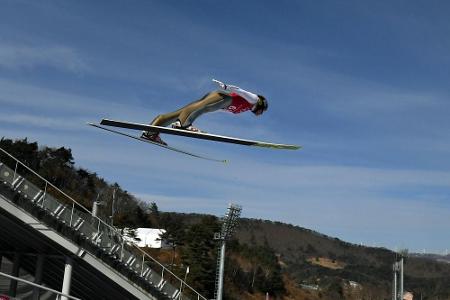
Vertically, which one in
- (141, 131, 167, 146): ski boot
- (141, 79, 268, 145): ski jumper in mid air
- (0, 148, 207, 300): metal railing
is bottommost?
(0, 148, 207, 300): metal railing

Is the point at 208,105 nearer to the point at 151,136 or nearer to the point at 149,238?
the point at 151,136

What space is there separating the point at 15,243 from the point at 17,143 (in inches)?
2760

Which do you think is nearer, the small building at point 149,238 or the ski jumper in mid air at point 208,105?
the ski jumper in mid air at point 208,105

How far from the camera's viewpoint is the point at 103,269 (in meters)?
23.9

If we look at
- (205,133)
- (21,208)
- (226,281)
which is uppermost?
(205,133)

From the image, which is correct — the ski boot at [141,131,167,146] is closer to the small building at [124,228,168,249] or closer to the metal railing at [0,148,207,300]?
the metal railing at [0,148,207,300]

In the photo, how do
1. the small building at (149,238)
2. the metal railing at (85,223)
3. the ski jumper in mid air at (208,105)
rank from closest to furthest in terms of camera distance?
the ski jumper in mid air at (208,105)
the metal railing at (85,223)
the small building at (149,238)

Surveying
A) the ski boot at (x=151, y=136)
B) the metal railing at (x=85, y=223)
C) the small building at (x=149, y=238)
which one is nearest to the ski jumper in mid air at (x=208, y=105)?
the ski boot at (x=151, y=136)

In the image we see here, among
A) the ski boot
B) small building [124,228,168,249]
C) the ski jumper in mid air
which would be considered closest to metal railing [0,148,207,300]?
the ski boot

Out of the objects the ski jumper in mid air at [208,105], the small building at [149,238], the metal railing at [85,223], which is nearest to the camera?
the ski jumper in mid air at [208,105]

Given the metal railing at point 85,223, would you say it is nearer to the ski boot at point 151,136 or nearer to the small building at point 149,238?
the ski boot at point 151,136

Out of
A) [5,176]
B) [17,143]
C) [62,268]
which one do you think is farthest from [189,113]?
[17,143]

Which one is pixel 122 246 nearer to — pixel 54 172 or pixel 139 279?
pixel 139 279

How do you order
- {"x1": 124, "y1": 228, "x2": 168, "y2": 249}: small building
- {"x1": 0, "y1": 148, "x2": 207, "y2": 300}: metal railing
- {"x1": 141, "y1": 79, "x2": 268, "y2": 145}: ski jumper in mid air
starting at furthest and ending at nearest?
{"x1": 124, "y1": 228, "x2": 168, "y2": 249}: small building < {"x1": 0, "y1": 148, "x2": 207, "y2": 300}: metal railing < {"x1": 141, "y1": 79, "x2": 268, "y2": 145}: ski jumper in mid air
